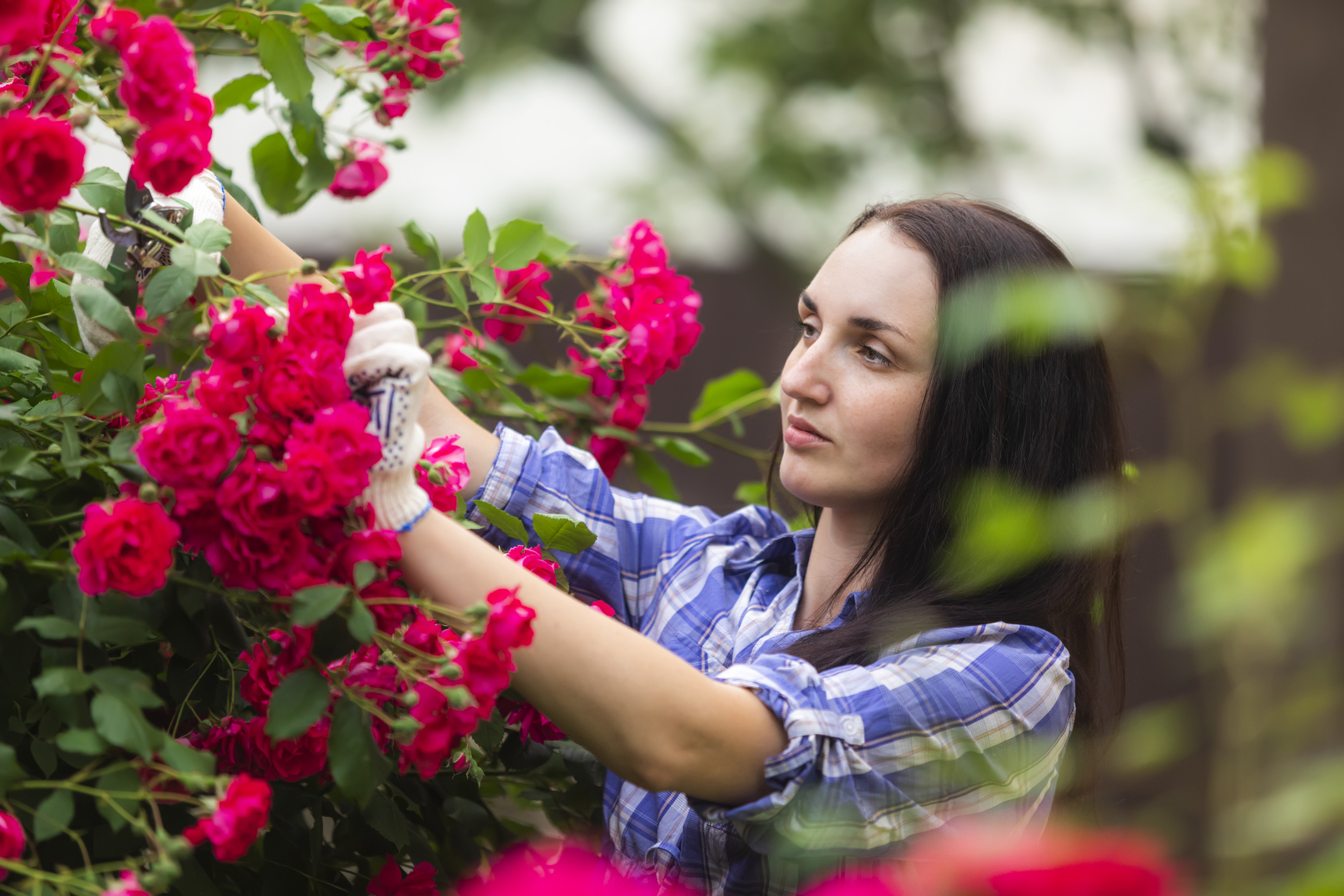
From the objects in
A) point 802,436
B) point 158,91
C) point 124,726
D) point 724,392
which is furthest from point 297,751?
point 724,392

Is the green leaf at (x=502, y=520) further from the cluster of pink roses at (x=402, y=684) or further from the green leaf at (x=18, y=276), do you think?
the green leaf at (x=18, y=276)

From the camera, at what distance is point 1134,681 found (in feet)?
Answer: 12.8

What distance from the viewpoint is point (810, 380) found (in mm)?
1293

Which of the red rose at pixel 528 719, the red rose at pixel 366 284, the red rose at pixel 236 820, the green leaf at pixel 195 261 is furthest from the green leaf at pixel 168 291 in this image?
the red rose at pixel 528 719

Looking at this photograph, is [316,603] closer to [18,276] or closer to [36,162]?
[36,162]

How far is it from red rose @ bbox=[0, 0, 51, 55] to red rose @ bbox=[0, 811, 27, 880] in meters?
0.50

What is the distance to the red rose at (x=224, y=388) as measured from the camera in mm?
792

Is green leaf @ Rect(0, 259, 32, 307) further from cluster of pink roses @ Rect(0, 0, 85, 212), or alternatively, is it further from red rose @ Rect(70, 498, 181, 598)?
red rose @ Rect(70, 498, 181, 598)

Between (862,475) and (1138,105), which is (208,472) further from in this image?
(1138,105)

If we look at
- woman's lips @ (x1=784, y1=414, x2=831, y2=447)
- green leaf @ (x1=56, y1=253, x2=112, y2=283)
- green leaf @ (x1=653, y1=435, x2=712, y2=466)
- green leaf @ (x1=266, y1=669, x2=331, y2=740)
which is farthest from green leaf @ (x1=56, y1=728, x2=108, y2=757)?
green leaf @ (x1=653, y1=435, x2=712, y2=466)

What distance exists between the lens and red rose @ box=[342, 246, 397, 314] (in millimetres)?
885

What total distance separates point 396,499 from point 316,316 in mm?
162

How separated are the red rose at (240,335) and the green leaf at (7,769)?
0.30 m

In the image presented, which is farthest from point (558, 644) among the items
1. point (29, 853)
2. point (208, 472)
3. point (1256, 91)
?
point (1256, 91)
